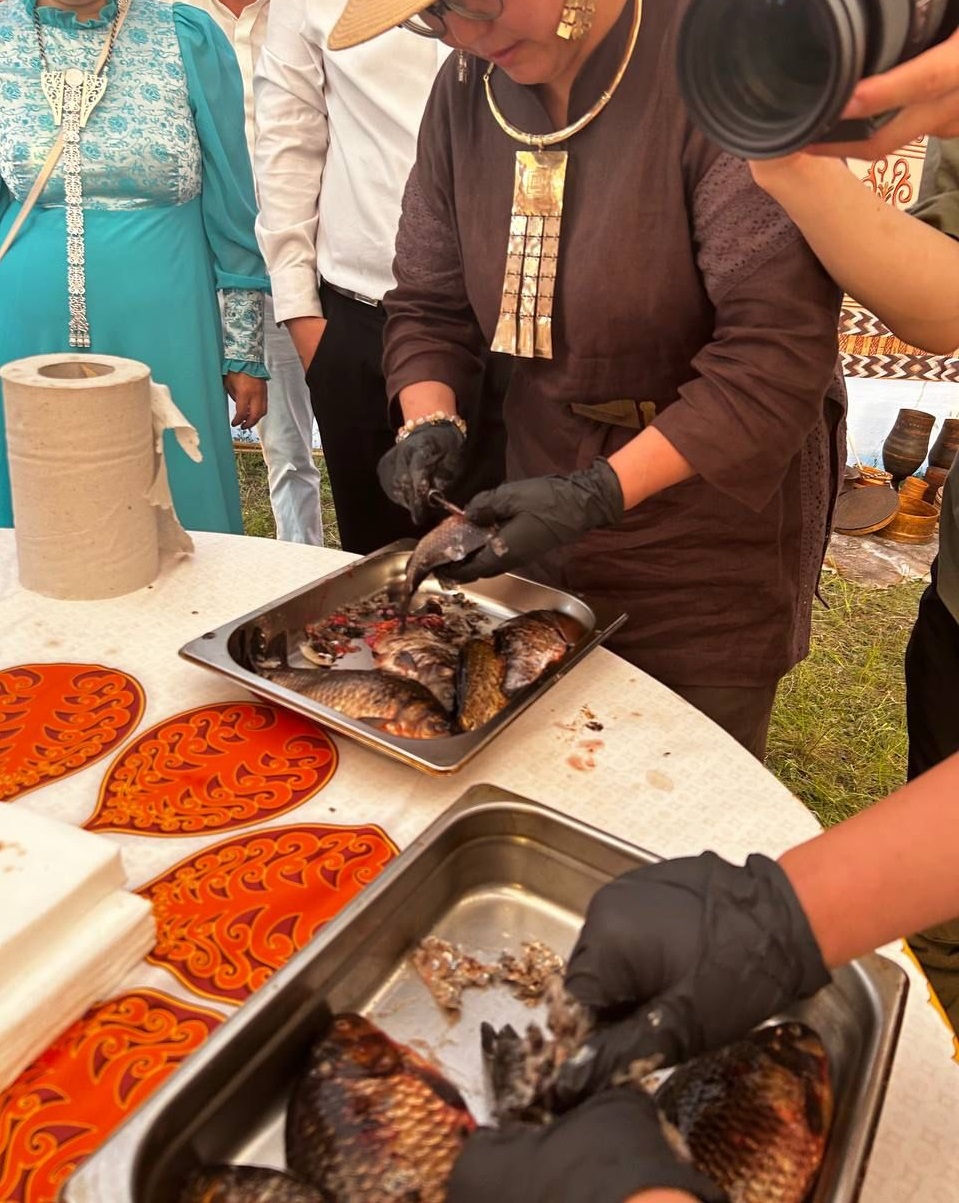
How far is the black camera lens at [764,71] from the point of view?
0.74m

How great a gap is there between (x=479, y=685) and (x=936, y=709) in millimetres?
1049

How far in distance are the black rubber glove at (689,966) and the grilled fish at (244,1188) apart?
0.19m

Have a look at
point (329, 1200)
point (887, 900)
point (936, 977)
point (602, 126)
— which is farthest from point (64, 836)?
point (936, 977)

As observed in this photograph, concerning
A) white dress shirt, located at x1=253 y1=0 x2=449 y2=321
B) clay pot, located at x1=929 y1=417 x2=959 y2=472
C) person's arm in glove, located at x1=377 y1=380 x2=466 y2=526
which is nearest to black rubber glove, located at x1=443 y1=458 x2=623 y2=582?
person's arm in glove, located at x1=377 y1=380 x2=466 y2=526

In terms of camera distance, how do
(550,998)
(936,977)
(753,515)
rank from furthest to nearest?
1. (936,977)
2. (753,515)
3. (550,998)

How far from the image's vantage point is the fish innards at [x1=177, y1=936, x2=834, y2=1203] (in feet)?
2.19

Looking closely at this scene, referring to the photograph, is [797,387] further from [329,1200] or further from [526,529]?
[329,1200]

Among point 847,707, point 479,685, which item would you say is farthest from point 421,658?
point 847,707

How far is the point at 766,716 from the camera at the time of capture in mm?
1673

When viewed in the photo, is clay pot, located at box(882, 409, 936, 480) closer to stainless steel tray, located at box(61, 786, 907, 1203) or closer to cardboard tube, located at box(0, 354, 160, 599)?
cardboard tube, located at box(0, 354, 160, 599)

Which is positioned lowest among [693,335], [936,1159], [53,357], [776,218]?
[936,1159]

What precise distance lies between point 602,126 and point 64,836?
1.18 m

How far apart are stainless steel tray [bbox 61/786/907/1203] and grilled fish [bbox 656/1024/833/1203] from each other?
18 millimetres

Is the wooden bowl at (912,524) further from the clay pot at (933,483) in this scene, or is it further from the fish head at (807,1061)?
the fish head at (807,1061)
